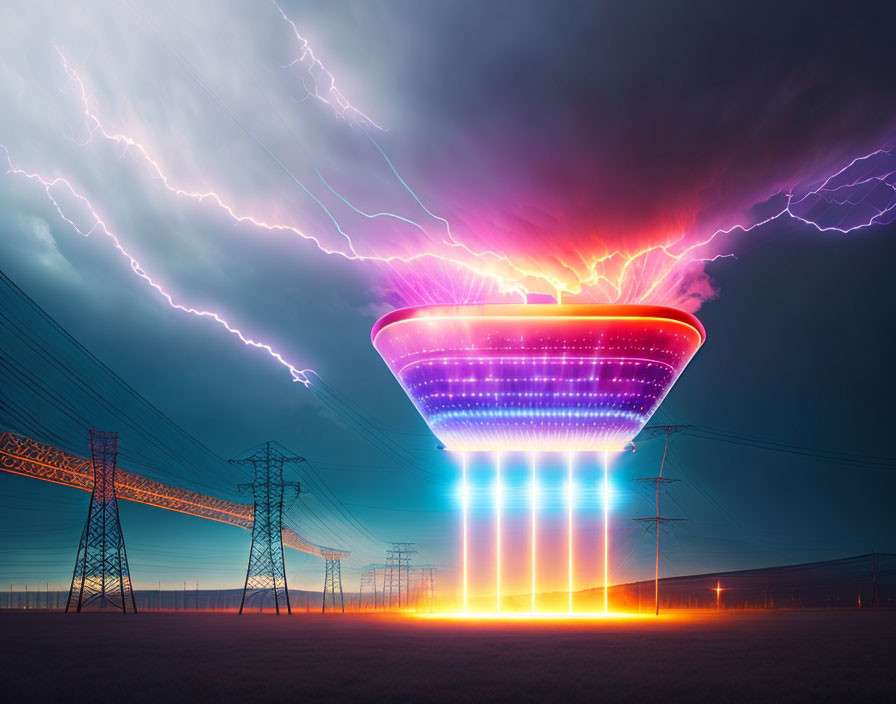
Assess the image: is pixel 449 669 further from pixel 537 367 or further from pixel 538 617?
pixel 537 367

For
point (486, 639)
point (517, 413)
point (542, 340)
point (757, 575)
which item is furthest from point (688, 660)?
point (757, 575)

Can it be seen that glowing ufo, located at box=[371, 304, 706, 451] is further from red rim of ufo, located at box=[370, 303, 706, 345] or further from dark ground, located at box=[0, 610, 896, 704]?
dark ground, located at box=[0, 610, 896, 704]

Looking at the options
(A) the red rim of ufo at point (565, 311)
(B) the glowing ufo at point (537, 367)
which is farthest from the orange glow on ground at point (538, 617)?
(A) the red rim of ufo at point (565, 311)

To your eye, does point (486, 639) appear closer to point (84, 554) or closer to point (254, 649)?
point (254, 649)

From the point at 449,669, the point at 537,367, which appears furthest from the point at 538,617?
the point at 449,669

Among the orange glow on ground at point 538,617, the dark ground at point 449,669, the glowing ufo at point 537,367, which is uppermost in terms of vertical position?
the glowing ufo at point 537,367

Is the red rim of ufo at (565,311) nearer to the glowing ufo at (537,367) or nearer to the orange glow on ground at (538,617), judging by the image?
the glowing ufo at (537,367)
